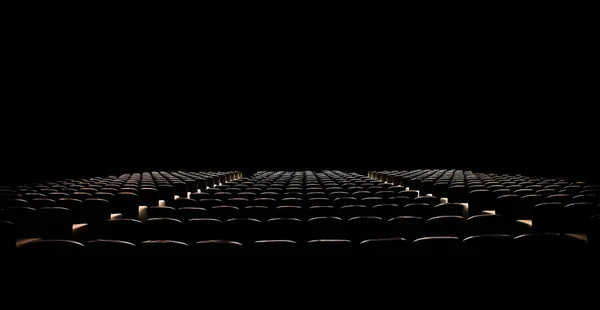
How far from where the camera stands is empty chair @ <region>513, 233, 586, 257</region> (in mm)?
3137

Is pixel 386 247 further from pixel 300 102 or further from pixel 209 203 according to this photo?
pixel 300 102

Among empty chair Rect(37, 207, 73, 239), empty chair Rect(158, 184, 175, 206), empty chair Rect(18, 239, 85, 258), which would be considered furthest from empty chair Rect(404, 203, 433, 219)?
empty chair Rect(158, 184, 175, 206)

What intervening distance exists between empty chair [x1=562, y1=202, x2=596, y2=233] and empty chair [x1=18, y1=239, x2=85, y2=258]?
17.5 ft

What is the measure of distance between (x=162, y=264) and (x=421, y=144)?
70.4ft

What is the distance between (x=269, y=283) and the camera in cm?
306

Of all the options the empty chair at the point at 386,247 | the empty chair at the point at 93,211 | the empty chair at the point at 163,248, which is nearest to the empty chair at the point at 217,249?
the empty chair at the point at 163,248

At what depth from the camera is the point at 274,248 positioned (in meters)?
3.47

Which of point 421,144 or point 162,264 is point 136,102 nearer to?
point 421,144

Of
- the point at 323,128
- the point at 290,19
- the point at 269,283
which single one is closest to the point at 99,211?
the point at 269,283

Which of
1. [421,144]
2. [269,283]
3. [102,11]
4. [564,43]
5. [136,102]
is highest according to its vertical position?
[102,11]

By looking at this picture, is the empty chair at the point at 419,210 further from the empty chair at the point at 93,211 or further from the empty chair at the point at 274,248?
the empty chair at the point at 93,211

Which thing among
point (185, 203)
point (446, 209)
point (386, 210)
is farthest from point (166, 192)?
point (446, 209)

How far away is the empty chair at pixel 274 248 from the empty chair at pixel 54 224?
131 inches

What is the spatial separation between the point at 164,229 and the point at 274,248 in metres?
1.79
